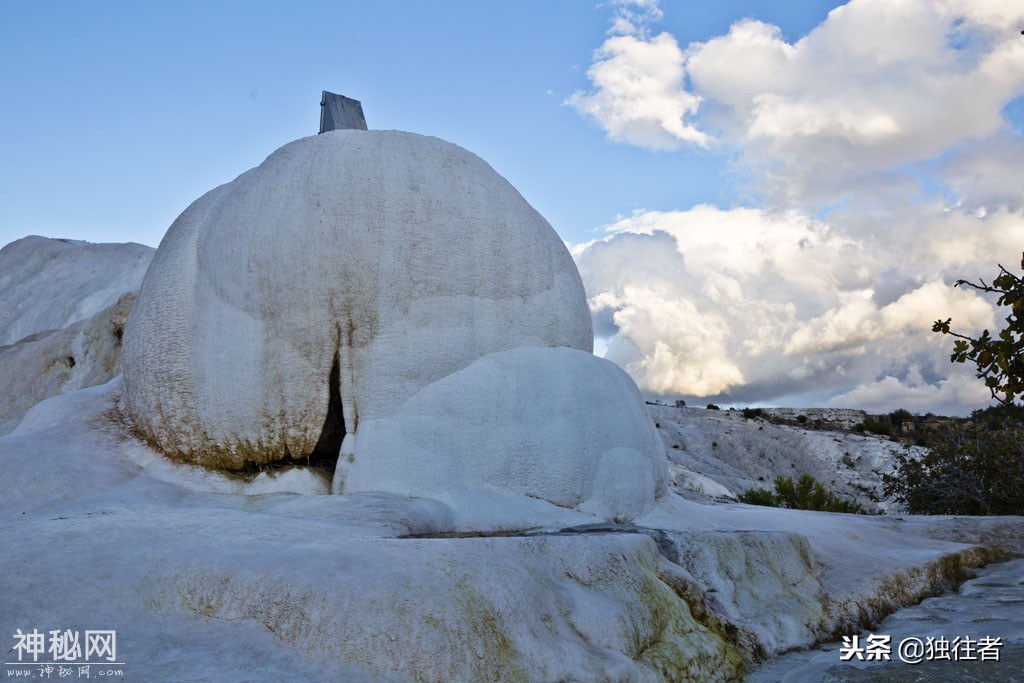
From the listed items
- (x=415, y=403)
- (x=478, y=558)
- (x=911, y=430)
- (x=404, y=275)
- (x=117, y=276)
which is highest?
(x=117, y=276)

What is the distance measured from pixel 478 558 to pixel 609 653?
2.81ft

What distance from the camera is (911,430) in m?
37.7

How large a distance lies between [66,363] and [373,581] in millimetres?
12466

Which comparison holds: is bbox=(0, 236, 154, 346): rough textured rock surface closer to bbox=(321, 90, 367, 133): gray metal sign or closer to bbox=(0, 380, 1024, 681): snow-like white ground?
bbox=(321, 90, 367, 133): gray metal sign

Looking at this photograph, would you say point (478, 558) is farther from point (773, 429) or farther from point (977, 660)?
point (773, 429)

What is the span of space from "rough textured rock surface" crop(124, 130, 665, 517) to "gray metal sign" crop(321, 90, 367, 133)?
83.8 inches

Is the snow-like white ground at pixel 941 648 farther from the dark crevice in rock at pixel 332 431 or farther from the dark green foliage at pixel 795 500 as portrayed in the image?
the dark green foliage at pixel 795 500

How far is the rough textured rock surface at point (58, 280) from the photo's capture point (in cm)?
1858

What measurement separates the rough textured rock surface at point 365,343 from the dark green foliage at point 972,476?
8937 mm

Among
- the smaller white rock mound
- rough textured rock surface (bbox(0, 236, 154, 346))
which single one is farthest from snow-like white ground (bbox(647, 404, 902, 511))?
the smaller white rock mound

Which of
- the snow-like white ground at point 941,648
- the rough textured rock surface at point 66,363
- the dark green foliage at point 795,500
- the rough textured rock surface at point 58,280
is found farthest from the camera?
the rough textured rock surface at point 58,280

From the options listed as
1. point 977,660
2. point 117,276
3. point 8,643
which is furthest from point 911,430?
point 8,643

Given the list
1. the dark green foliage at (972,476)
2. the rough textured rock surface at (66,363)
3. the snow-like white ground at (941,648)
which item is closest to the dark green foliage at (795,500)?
the dark green foliage at (972,476)

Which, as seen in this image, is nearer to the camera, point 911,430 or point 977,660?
point 977,660
